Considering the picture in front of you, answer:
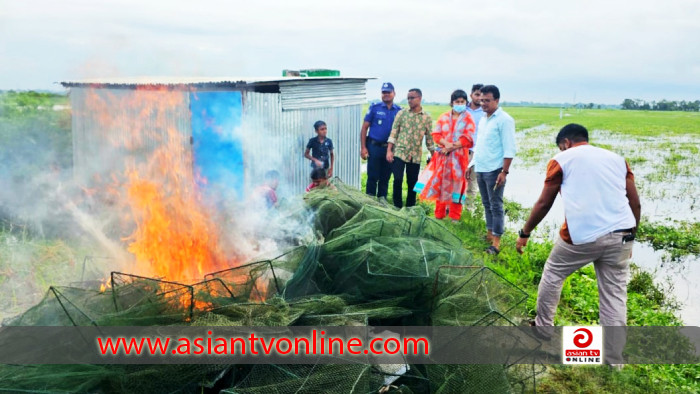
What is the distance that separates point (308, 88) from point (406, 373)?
6.42 metres

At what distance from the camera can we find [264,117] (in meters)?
8.14

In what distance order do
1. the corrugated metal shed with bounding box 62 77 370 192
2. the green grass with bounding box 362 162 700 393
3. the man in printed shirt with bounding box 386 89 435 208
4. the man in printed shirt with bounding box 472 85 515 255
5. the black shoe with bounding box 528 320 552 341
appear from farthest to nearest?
the man in printed shirt with bounding box 386 89 435 208 → the corrugated metal shed with bounding box 62 77 370 192 → the man in printed shirt with bounding box 472 85 515 255 → the black shoe with bounding box 528 320 552 341 → the green grass with bounding box 362 162 700 393

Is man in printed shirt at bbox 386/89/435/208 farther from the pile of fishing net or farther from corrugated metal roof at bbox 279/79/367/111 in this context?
the pile of fishing net

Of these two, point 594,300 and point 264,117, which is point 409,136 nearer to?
point 264,117

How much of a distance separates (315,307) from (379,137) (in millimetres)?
5681

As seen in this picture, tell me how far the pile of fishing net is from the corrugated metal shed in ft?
11.8

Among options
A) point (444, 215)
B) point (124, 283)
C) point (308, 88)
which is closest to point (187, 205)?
point (124, 283)

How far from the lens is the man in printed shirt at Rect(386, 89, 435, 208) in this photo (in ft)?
27.8

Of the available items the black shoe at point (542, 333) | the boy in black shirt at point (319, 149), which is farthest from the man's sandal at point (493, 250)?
the boy in black shirt at point (319, 149)

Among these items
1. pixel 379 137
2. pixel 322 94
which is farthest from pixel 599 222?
pixel 322 94

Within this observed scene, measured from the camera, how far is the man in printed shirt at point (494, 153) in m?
6.75

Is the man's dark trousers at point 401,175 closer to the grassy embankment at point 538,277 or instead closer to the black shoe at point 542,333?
the grassy embankment at point 538,277

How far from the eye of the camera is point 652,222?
985 centimetres

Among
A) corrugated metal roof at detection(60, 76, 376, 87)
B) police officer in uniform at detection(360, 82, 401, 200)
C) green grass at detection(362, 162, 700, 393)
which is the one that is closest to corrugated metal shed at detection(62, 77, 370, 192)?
corrugated metal roof at detection(60, 76, 376, 87)
